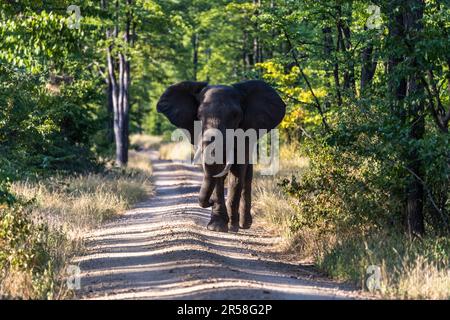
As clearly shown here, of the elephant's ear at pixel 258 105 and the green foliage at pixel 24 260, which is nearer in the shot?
the green foliage at pixel 24 260

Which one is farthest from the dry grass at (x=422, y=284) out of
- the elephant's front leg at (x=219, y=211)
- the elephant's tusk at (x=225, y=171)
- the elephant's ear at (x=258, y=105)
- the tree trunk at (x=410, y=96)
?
the elephant's ear at (x=258, y=105)

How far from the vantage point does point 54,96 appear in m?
21.7

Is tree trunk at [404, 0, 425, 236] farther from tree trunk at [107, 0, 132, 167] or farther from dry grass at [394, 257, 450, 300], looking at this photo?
tree trunk at [107, 0, 132, 167]

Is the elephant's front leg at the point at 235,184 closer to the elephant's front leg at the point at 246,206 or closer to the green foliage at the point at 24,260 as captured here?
the elephant's front leg at the point at 246,206

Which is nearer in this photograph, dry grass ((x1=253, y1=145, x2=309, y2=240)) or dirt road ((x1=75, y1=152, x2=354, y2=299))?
dirt road ((x1=75, y1=152, x2=354, y2=299))

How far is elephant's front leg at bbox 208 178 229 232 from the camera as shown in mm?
15031

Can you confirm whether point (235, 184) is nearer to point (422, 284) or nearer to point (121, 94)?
point (422, 284)

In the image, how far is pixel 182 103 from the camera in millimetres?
15852

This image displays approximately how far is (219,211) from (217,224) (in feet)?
0.94

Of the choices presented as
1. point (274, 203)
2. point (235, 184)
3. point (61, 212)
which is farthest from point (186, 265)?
point (274, 203)

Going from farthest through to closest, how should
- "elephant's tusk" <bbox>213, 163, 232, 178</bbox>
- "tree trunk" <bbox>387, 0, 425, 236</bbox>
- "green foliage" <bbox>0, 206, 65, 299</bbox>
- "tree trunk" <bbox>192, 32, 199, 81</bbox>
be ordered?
"tree trunk" <bbox>192, 32, 199, 81</bbox> → "elephant's tusk" <bbox>213, 163, 232, 178</bbox> → "tree trunk" <bbox>387, 0, 425, 236</bbox> → "green foliage" <bbox>0, 206, 65, 299</bbox>

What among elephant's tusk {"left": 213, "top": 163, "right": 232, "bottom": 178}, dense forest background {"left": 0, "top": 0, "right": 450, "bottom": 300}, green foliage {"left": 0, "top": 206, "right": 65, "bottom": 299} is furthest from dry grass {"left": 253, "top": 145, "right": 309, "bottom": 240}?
green foliage {"left": 0, "top": 206, "right": 65, "bottom": 299}

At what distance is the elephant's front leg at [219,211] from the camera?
49.3 ft
